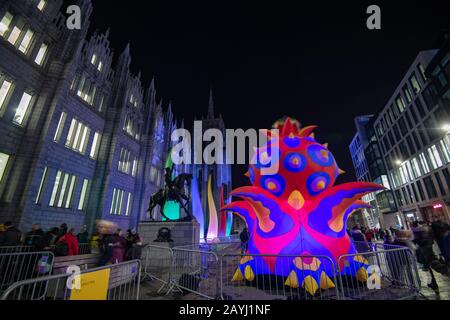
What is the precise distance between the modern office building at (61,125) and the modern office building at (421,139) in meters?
34.6

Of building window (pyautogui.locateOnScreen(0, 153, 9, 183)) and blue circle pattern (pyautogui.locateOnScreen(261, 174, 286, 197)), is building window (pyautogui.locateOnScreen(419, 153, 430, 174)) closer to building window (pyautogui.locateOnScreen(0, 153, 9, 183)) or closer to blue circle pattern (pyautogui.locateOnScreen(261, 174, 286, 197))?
blue circle pattern (pyautogui.locateOnScreen(261, 174, 286, 197))

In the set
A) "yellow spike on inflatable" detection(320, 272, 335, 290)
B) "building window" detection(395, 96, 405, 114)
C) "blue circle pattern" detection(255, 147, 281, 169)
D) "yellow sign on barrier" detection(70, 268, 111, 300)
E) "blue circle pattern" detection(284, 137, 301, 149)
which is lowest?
"yellow spike on inflatable" detection(320, 272, 335, 290)

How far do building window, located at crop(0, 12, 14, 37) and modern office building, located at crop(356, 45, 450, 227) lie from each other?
4002 centimetres

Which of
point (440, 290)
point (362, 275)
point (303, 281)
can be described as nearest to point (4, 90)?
point (303, 281)

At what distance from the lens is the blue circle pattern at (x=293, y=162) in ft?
23.3

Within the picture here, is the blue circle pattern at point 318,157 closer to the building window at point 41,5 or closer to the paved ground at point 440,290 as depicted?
the paved ground at point 440,290

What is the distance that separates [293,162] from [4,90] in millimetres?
19005

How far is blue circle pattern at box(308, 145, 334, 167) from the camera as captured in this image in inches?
285

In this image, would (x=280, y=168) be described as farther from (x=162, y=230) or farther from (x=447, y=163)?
(x=447, y=163)

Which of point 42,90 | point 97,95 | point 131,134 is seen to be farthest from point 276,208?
point 131,134

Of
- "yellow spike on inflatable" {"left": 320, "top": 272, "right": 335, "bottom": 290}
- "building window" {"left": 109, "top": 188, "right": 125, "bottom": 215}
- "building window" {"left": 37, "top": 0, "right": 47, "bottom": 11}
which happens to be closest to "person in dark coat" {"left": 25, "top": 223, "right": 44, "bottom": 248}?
"yellow spike on inflatable" {"left": 320, "top": 272, "right": 335, "bottom": 290}

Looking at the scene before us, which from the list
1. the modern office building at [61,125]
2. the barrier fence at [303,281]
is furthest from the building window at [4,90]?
the barrier fence at [303,281]

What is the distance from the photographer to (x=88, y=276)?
125 inches
